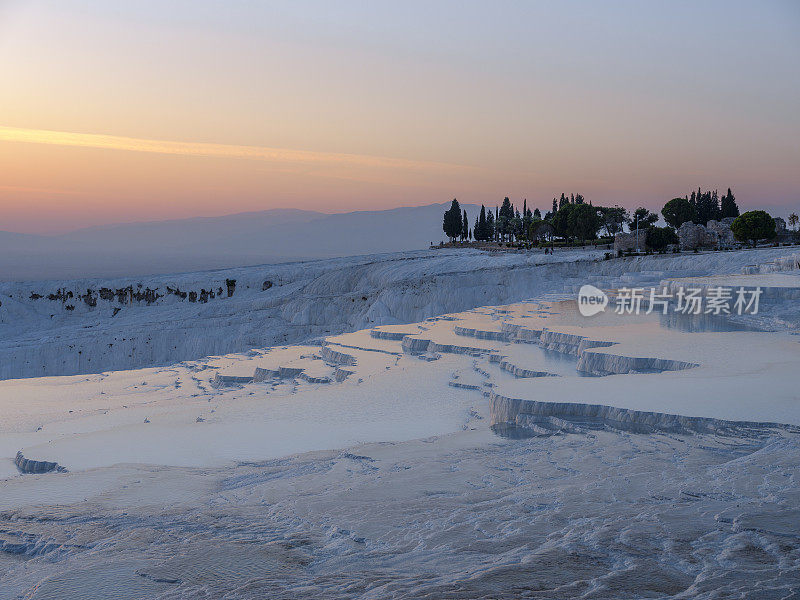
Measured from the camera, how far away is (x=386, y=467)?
11.9 metres

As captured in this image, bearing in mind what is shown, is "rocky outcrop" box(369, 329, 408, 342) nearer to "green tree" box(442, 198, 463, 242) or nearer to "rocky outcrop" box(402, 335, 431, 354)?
"rocky outcrop" box(402, 335, 431, 354)

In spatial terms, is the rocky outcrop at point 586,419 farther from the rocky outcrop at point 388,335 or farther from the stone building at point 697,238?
the stone building at point 697,238

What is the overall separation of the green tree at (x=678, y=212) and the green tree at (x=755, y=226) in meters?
17.8

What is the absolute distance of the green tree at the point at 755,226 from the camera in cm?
6469

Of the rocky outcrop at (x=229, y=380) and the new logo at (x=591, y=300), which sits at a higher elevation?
the new logo at (x=591, y=300)

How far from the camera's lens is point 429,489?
34.7 feet

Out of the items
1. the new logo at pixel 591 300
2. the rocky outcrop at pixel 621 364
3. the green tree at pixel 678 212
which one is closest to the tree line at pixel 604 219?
the green tree at pixel 678 212

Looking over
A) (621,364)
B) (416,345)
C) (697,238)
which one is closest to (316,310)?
(416,345)

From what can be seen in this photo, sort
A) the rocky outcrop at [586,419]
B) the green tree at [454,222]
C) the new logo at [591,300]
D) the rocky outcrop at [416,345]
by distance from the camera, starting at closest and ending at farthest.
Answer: the rocky outcrop at [586,419] → the rocky outcrop at [416,345] → the new logo at [591,300] → the green tree at [454,222]

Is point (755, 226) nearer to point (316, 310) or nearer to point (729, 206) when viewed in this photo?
point (729, 206)

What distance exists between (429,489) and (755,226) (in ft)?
211

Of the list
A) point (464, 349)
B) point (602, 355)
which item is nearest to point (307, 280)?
point (464, 349)

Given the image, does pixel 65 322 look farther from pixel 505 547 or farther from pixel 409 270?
pixel 505 547

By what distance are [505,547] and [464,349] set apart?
15.7 metres
